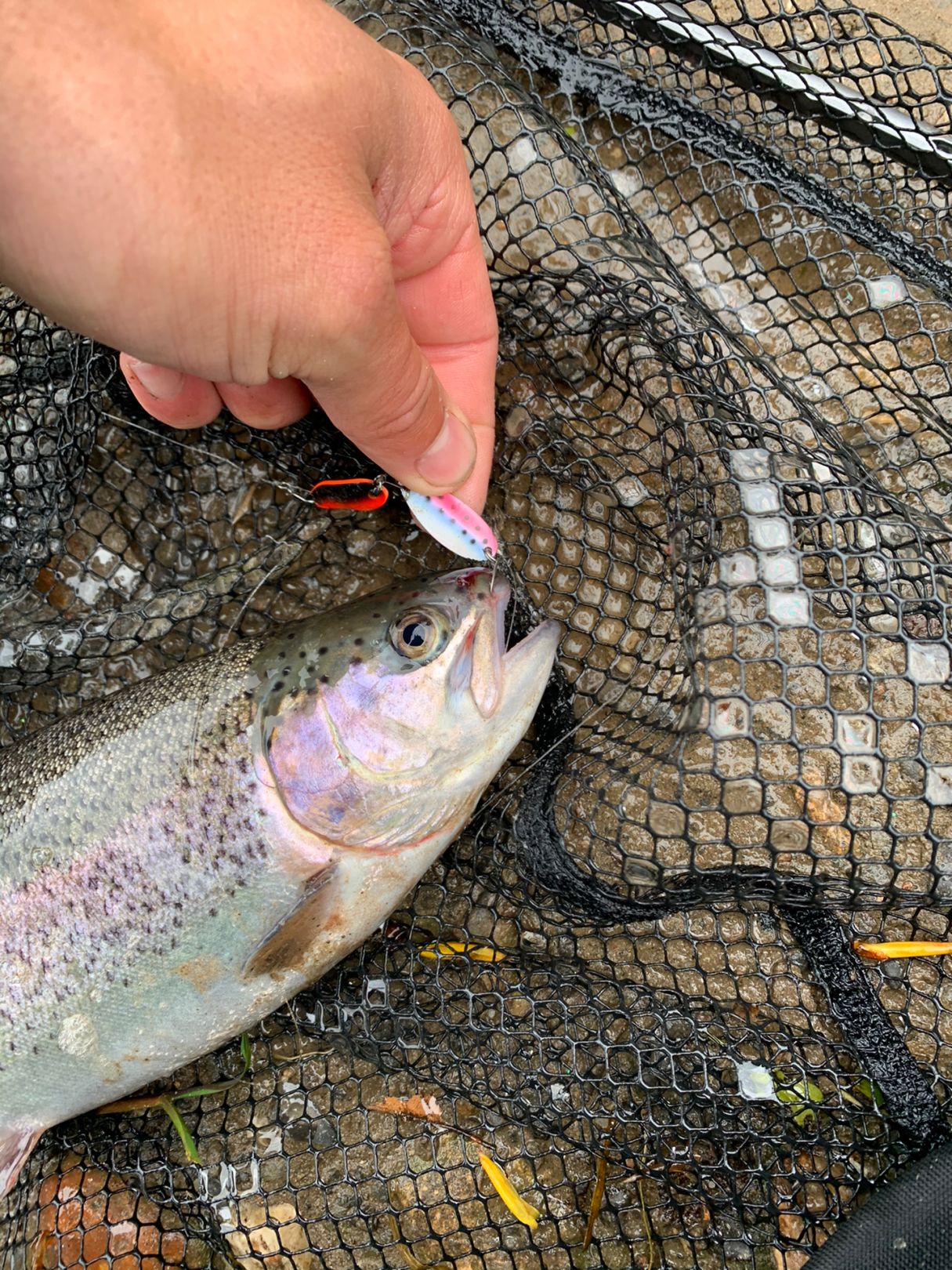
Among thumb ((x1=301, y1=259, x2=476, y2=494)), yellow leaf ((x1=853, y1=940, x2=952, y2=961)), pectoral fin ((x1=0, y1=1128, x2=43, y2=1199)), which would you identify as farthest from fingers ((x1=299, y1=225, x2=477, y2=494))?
pectoral fin ((x1=0, y1=1128, x2=43, y2=1199))

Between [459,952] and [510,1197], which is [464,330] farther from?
[510,1197]

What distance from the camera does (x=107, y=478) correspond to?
92.1 inches

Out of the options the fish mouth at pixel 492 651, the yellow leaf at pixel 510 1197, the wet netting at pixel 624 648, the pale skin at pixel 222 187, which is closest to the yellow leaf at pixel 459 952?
the wet netting at pixel 624 648

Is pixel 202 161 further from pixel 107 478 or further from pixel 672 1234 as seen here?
pixel 672 1234

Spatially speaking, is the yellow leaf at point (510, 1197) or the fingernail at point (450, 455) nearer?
the fingernail at point (450, 455)

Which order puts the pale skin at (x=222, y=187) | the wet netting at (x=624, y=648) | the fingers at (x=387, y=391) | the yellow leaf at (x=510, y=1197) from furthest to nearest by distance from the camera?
the yellow leaf at (x=510, y=1197) → the wet netting at (x=624, y=648) → the fingers at (x=387, y=391) → the pale skin at (x=222, y=187)

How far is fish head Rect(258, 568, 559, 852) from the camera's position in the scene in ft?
5.94

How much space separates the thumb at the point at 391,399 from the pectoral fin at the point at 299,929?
0.88 metres

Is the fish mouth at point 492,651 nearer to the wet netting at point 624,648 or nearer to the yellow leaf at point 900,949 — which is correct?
the wet netting at point 624,648

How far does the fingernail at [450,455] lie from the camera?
5.65 feet

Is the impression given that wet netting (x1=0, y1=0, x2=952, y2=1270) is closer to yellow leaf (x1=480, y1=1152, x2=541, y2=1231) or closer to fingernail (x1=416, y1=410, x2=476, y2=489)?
yellow leaf (x1=480, y1=1152, x2=541, y2=1231)

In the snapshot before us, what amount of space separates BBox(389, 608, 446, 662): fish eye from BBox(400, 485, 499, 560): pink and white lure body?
0.56 feet

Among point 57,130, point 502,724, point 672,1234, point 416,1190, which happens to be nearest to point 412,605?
point 502,724

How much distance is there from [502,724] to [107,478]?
1.33m
